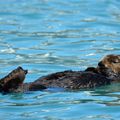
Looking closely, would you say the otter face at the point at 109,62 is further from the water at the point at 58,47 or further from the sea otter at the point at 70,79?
the water at the point at 58,47

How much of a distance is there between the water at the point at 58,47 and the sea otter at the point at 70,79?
3.7 inches

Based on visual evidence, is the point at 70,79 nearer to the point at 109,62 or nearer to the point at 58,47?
the point at 109,62

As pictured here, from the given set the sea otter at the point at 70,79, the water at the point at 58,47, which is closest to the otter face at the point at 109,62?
the sea otter at the point at 70,79

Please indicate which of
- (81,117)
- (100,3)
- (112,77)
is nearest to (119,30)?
(100,3)

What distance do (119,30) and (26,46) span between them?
7.29 feet

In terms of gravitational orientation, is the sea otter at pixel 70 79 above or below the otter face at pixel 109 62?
below

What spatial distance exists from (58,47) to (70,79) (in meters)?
3.42

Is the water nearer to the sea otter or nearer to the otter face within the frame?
the sea otter

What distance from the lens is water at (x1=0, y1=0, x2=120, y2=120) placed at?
7579 mm

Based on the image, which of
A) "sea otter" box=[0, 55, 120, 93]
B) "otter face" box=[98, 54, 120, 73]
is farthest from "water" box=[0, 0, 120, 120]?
"otter face" box=[98, 54, 120, 73]

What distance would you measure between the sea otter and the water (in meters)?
0.09

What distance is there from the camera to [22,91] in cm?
813

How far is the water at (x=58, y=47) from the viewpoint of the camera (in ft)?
24.9

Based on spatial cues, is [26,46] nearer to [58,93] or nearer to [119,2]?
[58,93]
